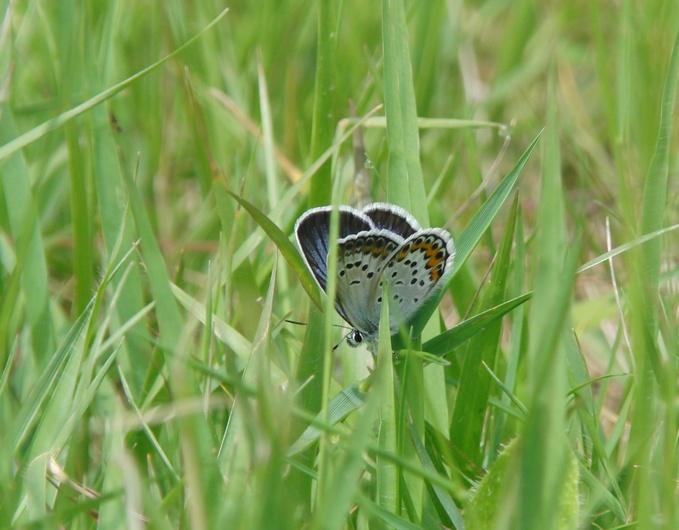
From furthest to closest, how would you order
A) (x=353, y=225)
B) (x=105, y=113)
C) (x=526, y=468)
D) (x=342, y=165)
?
(x=342, y=165), (x=105, y=113), (x=353, y=225), (x=526, y=468)

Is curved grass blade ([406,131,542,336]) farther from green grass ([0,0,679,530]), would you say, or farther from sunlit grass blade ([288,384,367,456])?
sunlit grass blade ([288,384,367,456])

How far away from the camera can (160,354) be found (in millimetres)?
1686

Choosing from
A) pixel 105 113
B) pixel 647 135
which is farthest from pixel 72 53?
pixel 647 135

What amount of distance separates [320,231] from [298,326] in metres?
0.45

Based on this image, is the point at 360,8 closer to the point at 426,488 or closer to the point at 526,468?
the point at 426,488

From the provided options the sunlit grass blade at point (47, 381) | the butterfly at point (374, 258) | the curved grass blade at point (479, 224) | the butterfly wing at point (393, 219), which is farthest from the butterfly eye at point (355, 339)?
the sunlit grass blade at point (47, 381)

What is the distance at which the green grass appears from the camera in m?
0.97

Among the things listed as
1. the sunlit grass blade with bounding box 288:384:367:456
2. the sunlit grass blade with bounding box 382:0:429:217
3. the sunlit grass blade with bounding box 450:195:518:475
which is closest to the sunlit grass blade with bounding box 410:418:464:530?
the sunlit grass blade with bounding box 288:384:367:456

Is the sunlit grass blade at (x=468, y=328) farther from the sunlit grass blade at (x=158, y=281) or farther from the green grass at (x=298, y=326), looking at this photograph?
the sunlit grass blade at (x=158, y=281)

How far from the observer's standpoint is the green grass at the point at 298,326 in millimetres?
973

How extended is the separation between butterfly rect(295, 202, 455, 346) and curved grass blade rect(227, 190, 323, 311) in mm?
20

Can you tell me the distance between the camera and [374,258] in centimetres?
159

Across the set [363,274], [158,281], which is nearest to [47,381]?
[158,281]

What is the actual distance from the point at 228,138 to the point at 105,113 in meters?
1.05
